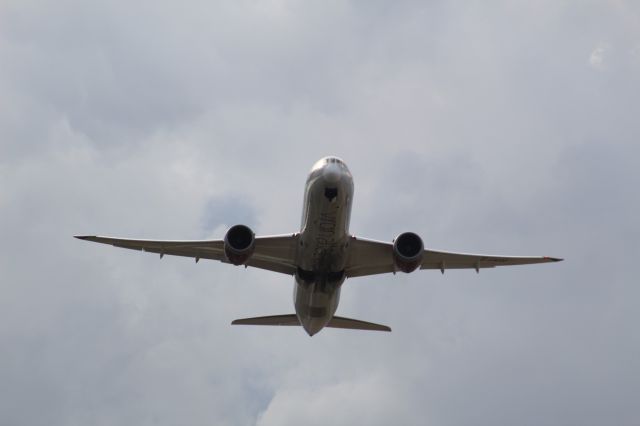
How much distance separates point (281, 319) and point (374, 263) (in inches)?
210

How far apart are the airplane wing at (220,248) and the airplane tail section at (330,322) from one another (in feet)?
7.56

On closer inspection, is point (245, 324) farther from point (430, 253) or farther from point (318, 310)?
point (430, 253)

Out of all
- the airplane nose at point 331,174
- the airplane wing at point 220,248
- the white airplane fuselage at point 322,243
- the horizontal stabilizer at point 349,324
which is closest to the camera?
the airplane nose at point 331,174

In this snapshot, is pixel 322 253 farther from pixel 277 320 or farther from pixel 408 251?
pixel 277 320

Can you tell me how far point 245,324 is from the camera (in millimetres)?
34938

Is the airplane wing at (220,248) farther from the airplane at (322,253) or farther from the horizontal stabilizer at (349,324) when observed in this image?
the horizontal stabilizer at (349,324)

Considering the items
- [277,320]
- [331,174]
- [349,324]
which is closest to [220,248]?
[277,320]

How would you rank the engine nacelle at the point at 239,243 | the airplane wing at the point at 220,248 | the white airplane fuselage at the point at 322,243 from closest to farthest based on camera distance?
the white airplane fuselage at the point at 322,243, the engine nacelle at the point at 239,243, the airplane wing at the point at 220,248

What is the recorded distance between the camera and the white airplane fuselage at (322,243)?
27766mm

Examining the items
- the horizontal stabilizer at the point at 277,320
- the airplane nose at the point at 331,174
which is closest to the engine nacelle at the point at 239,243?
the airplane nose at the point at 331,174

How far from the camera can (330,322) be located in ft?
119

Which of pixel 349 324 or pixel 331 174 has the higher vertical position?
pixel 331 174

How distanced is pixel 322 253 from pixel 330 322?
6.58 m

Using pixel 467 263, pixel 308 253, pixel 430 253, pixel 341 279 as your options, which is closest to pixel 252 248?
pixel 308 253
